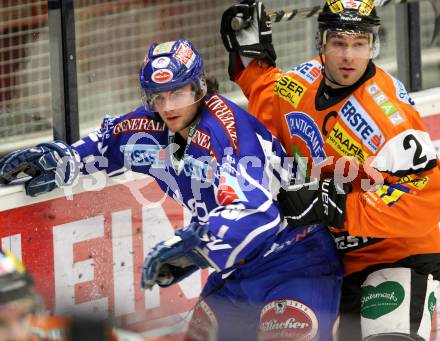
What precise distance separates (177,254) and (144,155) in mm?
544

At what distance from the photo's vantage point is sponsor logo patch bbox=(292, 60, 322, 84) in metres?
4.85

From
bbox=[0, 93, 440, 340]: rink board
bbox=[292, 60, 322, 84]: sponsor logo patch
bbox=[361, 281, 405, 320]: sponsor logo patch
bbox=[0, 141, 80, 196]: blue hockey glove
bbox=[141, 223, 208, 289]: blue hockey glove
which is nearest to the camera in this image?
bbox=[141, 223, 208, 289]: blue hockey glove

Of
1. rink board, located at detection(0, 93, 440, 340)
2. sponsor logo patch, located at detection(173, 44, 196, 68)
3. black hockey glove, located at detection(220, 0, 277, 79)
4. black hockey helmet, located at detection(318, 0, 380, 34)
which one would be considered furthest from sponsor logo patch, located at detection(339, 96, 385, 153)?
rink board, located at detection(0, 93, 440, 340)

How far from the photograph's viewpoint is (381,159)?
4574 millimetres

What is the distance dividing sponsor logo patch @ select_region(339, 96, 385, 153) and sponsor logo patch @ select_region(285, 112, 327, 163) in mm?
115

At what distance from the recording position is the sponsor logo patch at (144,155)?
186 inches

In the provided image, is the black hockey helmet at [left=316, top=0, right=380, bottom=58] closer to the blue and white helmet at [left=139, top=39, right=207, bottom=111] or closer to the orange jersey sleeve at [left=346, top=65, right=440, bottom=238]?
the orange jersey sleeve at [left=346, top=65, right=440, bottom=238]

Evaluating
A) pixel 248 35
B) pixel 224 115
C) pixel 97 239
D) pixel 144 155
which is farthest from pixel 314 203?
pixel 97 239

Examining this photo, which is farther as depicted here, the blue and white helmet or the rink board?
the rink board

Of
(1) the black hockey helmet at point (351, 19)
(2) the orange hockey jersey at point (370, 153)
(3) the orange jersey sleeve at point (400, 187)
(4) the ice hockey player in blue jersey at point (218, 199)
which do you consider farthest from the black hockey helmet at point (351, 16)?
(4) the ice hockey player in blue jersey at point (218, 199)

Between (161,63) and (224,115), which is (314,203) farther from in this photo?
(161,63)

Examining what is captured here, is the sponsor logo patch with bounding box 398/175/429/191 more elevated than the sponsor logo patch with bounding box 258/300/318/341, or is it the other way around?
the sponsor logo patch with bounding box 398/175/429/191

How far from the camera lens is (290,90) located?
192 inches

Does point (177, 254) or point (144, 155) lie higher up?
point (144, 155)
